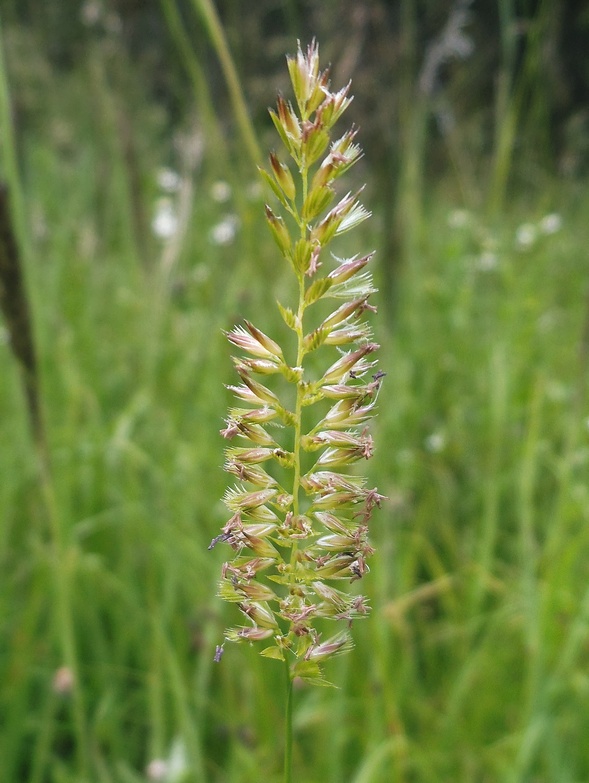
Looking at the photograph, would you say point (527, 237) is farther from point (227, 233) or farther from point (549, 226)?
point (227, 233)

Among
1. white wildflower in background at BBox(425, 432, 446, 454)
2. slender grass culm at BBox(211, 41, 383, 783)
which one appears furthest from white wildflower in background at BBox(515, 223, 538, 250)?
slender grass culm at BBox(211, 41, 383, 783)

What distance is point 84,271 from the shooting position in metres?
5.30

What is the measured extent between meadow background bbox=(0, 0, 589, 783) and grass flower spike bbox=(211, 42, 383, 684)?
88 cm

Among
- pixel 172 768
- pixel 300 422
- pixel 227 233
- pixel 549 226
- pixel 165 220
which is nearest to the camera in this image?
pixel 300 422

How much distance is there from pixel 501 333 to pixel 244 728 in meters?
2.69

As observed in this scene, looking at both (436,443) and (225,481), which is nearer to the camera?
(225,481)

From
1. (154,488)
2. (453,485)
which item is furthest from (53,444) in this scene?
(453,485)

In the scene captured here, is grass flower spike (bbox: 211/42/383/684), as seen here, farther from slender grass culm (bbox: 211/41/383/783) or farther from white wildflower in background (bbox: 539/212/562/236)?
white wildflower in background (bbox: 539/212/562/236)

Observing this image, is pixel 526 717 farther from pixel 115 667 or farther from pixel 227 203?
pixel 227 203

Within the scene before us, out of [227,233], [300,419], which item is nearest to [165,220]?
[227,233]

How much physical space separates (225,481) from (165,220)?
11.2 ft

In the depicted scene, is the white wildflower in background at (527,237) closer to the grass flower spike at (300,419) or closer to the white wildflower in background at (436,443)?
the white wildflower in background at (436,443)

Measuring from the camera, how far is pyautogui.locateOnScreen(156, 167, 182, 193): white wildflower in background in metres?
7.29

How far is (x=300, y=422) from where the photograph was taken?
2.64 feet
